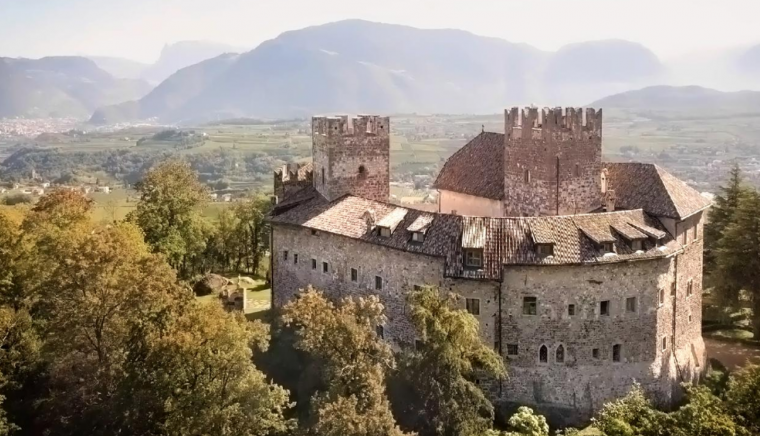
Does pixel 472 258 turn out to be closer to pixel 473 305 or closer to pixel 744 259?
pixel 473 305

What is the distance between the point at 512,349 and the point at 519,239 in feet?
19.4

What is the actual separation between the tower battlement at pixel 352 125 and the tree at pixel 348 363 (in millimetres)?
19287

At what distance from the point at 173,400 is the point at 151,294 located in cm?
582

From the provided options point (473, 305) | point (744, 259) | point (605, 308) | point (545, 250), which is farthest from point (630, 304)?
point (744, 259)

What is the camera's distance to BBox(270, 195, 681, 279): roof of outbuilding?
38.8 metres

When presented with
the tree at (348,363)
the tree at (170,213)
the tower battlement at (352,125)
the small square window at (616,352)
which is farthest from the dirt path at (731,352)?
the tree at (170,213)

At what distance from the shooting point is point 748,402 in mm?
30500

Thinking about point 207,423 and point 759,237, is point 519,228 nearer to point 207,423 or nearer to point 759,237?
point 207,423

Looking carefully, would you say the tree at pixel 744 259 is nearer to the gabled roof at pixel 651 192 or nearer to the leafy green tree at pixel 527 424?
the gabled roof at pixel 651 192

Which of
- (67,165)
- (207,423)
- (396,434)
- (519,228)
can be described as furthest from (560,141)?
(67,165)

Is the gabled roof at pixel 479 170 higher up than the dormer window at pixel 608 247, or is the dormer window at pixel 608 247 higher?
the gabled roof at pixel 479 170

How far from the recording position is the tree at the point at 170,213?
62875 mm

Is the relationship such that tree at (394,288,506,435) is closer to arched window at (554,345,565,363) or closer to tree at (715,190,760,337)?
arched window at (554,345,565,363)

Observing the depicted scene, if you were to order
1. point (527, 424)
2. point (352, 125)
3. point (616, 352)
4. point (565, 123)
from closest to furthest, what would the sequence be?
point (527, 424), point (616, 352), point (565, 123), point (352, 125)
